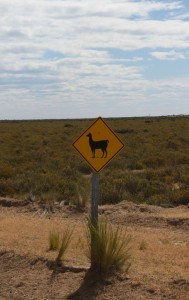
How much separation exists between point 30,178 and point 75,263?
40.3ft

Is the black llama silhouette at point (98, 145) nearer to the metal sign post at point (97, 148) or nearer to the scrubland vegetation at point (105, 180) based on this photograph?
the metal sign post at point (97, 148)

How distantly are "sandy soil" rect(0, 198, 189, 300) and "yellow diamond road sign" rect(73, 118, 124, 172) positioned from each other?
156 centimetres

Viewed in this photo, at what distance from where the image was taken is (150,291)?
7.20 metres

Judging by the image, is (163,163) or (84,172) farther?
(163,163)

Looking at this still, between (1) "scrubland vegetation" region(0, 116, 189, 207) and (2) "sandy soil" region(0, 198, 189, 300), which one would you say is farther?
(1) "scrubland vegetation" region(0, 116, 189, 207)

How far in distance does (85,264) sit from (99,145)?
5.97 ft

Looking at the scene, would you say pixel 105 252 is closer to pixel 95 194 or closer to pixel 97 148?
pixel 95 194

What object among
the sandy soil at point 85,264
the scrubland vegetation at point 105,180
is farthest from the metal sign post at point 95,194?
the scrubland vegetation at point 105,180

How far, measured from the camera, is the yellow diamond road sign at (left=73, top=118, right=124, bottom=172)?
8492 millimetres

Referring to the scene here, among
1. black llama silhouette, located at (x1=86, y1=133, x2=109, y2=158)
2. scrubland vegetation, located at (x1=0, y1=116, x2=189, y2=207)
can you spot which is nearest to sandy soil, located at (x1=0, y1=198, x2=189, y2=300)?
black llama silhouette, located at (x1=86, y1=133, x2=109, y2=158)

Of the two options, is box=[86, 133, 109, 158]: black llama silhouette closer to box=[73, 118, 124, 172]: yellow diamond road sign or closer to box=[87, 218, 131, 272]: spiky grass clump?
box=[73, 118, 124, 172]: yellow diamond road sign

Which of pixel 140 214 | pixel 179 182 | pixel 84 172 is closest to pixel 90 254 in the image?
pixel 140 214

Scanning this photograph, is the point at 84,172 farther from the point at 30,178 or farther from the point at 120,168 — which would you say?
the point at 30,178

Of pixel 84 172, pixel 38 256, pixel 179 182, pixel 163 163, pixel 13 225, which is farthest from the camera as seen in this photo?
pixel 163 163
